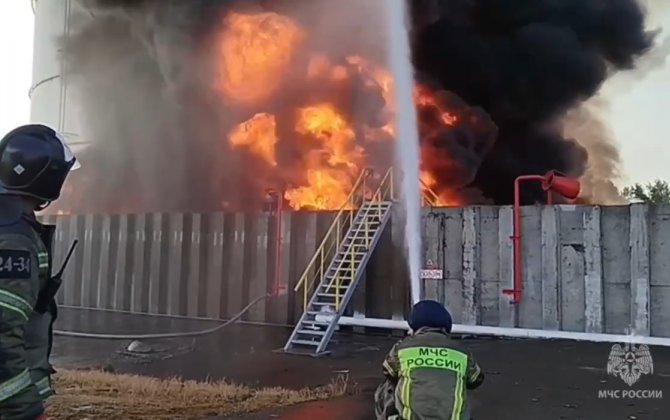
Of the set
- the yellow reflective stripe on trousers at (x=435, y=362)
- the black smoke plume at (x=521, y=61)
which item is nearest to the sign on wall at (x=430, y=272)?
the black smoke plume at (x=521, y=61)

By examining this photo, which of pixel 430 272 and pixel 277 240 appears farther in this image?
pixel 277 240

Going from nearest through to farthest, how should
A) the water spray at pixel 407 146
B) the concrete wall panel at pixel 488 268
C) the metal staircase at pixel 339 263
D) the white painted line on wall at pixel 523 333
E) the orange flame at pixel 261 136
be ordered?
the white painted line on wall at pixel 523 333 → the metal staircase at pixel 339 263 → the concrete wall panel at pixel 488 268 → the water spray at pixel 407 146 → the orange flame at pixel 261 136

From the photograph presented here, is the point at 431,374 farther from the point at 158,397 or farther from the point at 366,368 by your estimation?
the point at 366,368

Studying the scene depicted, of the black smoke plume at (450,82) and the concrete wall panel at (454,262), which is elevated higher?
the black smoke plume at (450,82)

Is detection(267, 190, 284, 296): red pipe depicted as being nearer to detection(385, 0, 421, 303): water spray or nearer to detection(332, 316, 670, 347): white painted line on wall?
detection(332, 316, 670, 347): white painted line on wall

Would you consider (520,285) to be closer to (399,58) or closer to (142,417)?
(399,58)

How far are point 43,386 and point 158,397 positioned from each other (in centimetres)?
438

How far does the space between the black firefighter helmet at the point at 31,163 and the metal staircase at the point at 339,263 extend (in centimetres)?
762

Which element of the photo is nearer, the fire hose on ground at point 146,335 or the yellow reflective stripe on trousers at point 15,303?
the yellow reflective stripe on trousers at point 15,303

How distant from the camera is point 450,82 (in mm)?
19422

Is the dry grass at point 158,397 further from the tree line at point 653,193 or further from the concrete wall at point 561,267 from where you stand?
the tree line at point 653,193

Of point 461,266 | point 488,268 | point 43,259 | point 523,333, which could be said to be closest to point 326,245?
point 461,266

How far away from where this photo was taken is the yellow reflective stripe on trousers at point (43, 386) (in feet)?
7.46

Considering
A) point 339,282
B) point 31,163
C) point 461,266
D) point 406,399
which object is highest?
point 31,163
